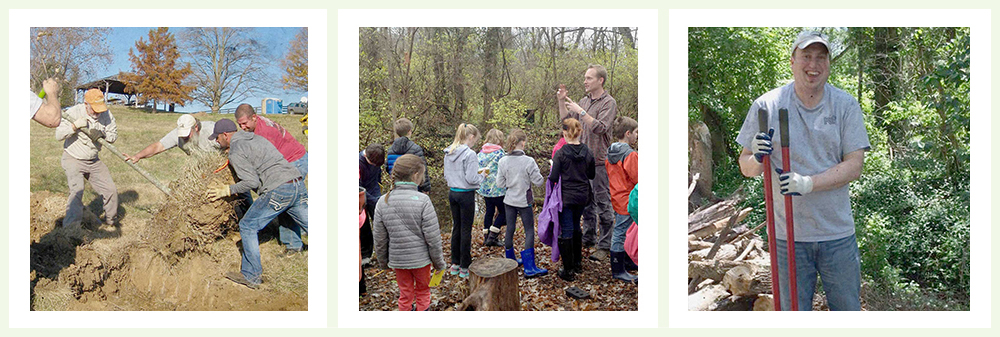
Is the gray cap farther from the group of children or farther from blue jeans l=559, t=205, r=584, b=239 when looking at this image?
blue jeans l=559, t=205, r=584, b=239

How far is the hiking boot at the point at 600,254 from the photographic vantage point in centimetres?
525

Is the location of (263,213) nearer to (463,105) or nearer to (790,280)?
(463,105)

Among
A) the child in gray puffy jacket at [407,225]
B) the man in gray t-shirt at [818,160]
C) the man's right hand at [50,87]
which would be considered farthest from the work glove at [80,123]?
the man in gray t-shirt at [818,160]

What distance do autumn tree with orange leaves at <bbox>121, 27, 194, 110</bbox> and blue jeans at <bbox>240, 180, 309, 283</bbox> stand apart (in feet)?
3.09

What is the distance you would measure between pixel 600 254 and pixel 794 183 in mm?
1725

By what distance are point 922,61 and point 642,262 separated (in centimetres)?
245

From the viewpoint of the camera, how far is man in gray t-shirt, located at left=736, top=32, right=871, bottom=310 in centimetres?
413

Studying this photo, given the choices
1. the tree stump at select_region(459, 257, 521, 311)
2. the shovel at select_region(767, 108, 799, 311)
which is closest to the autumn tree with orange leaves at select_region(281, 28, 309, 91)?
the tree stump at select_region(459, 257, 521, 311)

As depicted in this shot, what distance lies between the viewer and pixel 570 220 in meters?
4.95

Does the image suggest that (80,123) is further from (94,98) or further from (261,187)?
(261,187)

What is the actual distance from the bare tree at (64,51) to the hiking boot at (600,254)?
388 cm

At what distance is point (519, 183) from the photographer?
4949 millimetres

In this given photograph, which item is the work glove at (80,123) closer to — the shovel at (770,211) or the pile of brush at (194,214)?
the pile of brush at (194,214)
